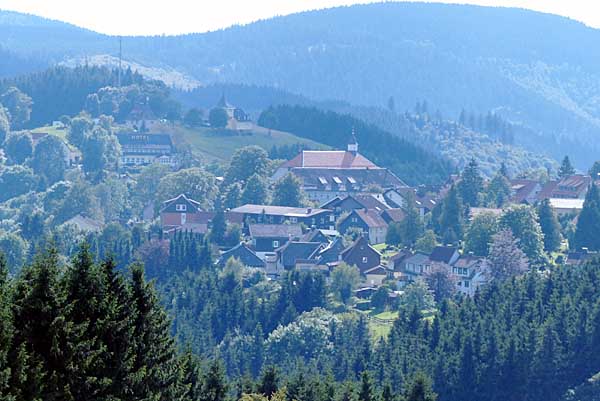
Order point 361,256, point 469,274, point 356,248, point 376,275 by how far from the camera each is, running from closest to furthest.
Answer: point 469,274
point 376,275
point 361,256
point 356,248

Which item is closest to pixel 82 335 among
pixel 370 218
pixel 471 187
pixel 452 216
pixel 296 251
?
pixel 296 251

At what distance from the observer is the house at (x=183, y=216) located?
436 feet

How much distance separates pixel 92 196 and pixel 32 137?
39.8 metres

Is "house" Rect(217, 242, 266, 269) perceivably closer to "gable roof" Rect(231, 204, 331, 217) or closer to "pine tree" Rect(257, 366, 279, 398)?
"gable roof" Rect(231, 204, 331, 217)

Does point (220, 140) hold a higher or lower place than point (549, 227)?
lower

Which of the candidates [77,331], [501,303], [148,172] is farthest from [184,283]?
[77,331]

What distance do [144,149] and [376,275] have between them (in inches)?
3055

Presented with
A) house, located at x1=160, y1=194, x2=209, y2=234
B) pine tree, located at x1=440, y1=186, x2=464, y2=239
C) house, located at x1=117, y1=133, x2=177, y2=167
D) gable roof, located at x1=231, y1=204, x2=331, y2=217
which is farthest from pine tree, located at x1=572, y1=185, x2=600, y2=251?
house, located at x1=117, y1=133, x2=177, y2=167

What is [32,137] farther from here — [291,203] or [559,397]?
[559,397]

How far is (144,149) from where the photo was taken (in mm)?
184500

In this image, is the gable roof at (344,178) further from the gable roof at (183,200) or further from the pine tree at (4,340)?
the pine tree at (4,340)

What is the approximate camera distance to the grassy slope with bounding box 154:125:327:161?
601 feet

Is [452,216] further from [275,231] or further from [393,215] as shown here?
[275,231]

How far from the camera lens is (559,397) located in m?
71.0
